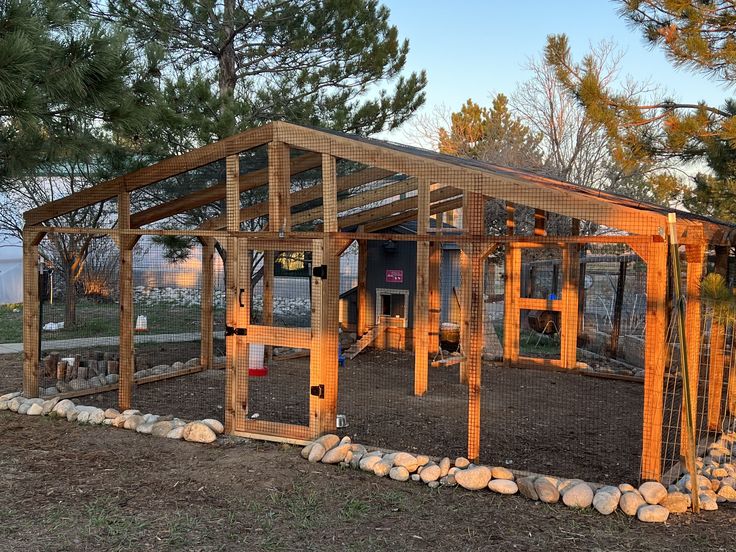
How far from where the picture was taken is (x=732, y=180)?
→ 27.5ft

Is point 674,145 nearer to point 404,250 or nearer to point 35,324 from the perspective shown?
point 404,250

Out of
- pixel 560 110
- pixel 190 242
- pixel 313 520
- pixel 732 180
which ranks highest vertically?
pixel 560 110

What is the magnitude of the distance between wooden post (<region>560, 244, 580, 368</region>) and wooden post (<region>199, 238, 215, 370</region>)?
485cm

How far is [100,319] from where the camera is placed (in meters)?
13.7

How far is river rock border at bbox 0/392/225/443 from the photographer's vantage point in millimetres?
5539

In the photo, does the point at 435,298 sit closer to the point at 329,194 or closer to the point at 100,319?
the point at 329,194

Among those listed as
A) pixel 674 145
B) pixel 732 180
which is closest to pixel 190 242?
pixel 674 145

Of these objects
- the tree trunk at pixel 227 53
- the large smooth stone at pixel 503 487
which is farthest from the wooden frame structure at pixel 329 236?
the tree trunk at pixel 227 53

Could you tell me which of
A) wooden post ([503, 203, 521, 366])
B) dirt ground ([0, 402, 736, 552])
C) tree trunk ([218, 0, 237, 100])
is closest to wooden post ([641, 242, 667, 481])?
dirt ground ([0, 402, 736, 552])

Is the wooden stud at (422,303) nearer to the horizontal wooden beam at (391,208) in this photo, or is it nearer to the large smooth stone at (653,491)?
the horizontal wooden beam at (391,208)

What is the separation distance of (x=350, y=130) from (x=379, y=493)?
705 centimetres

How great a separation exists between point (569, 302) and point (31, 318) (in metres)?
6.71

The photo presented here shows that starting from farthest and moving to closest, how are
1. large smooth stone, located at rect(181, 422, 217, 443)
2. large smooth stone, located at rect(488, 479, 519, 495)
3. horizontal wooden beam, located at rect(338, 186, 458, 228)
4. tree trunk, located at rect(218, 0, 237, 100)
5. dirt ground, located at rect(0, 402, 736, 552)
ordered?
tree trunk, located at rect(218, 0, 237, 100), horizontal wooden beam, located at rect(338, 186, 458, 228), large smooth stone, located at rect(181, 422, 217, 443), large smooth stone, located at rect(488, 479, 519, 495), dirt ground, located at rect(0, 402, 736, 552)

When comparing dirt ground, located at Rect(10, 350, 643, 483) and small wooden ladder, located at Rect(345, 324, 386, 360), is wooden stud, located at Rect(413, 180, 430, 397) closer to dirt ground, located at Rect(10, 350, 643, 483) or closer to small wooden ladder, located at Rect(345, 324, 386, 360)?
dirt ground, located at Rect(10, 350, 643, 483)
